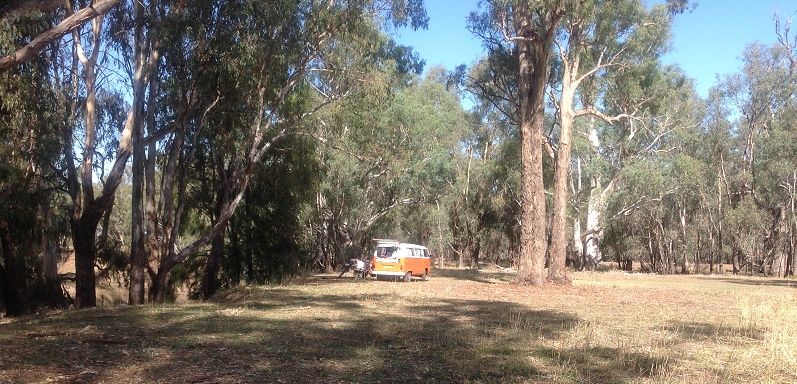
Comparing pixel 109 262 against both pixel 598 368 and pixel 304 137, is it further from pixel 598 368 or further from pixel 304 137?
pixel 598 368

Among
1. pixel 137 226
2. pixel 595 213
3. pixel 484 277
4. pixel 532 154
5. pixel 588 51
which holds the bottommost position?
pixel 484 277

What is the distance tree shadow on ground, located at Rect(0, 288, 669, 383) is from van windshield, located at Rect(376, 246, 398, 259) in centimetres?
1217

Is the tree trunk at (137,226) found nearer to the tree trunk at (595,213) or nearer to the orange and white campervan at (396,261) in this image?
the orange and white campervan at (396,261)

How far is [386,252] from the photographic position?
26391 millimetres

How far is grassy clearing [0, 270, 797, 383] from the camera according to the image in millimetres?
7230

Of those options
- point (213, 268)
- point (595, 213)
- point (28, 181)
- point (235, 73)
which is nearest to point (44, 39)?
point (235, 73)

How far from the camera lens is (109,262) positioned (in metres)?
23.3

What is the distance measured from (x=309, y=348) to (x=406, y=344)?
1439 mm

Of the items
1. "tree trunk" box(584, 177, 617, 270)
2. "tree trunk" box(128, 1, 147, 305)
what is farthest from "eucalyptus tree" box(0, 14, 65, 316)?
"tree trunk" box(584, 177, 617, 270)

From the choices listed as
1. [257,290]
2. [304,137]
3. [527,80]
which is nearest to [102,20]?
[304,137]

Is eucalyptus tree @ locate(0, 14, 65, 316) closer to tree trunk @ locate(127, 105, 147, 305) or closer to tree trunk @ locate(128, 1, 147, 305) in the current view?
tree trunk @ locate(128, 1, 147, 305)

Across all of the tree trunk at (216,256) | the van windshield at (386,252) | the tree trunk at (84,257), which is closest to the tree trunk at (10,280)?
the tree trunk at (84,257)

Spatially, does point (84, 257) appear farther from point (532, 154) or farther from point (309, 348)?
point (532, 154)

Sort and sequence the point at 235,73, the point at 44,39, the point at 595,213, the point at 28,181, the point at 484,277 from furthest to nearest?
the point at 595,213 → the point at 484,277 → the point at 28,181 → the point at 235,73 → the point at 44,39
